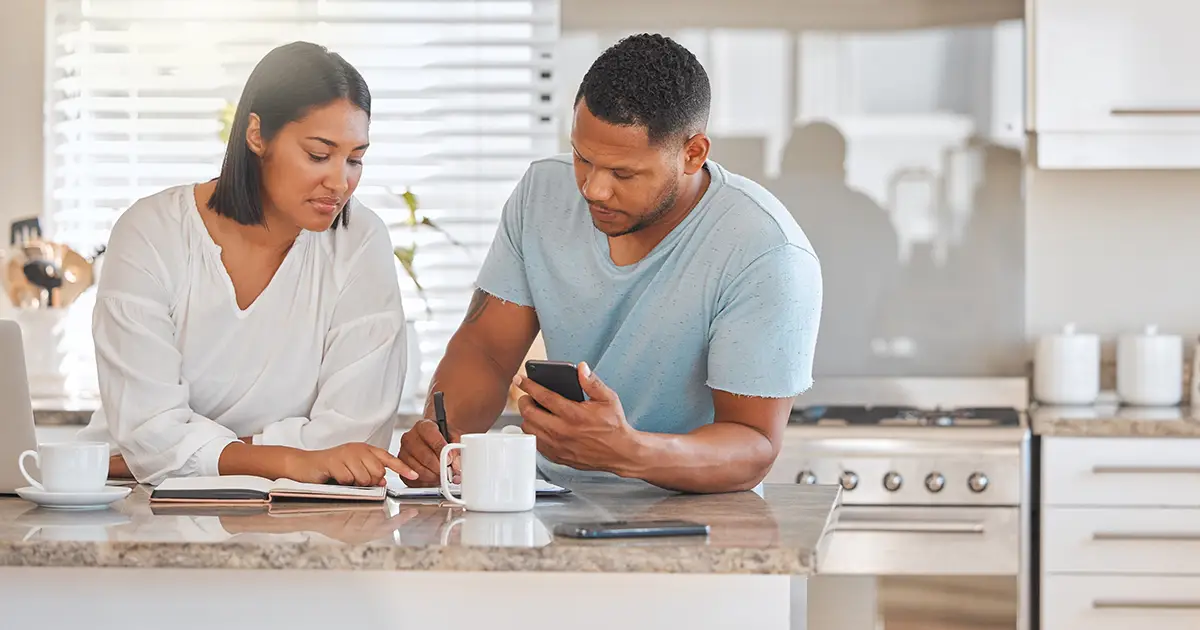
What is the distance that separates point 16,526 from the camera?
1523 mm

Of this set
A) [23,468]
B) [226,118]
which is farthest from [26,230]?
[23,468]

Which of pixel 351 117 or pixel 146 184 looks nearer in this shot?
pixel 351 117

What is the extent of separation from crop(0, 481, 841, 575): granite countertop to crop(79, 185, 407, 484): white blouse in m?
0.34

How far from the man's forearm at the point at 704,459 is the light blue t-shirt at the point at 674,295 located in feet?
0.24

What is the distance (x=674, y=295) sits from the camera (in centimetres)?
199

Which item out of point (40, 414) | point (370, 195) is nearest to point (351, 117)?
point (40, 414)

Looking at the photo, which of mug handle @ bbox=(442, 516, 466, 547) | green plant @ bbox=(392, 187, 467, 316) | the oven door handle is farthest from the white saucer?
the oven door handle

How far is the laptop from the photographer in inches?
68.4

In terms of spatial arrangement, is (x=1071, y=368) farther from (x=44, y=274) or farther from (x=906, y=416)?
(x=44, y=274)

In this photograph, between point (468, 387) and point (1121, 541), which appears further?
point (1121, 541)

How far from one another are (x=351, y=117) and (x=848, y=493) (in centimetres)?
158

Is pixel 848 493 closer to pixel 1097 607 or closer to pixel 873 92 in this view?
pixel 1097 607

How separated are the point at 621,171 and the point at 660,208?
0.09 meters

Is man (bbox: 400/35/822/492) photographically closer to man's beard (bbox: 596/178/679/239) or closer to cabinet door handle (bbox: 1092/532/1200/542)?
man's beard (bbox: 596/178/679/239)
